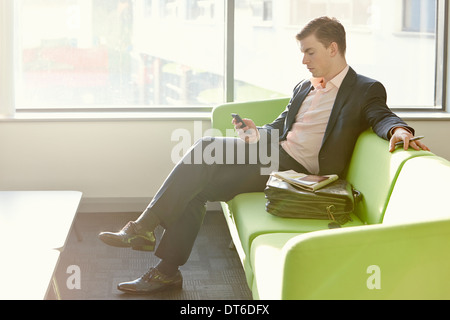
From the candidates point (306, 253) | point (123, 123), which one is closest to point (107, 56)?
point (123, 123)

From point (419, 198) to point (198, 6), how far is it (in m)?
2.69

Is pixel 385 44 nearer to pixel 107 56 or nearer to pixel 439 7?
pixel 439 7

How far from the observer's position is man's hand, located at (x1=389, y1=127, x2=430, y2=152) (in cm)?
266

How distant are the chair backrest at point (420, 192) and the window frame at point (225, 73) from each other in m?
2.19


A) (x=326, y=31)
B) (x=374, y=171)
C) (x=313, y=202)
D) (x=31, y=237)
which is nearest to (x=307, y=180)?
(x=313, y=202)

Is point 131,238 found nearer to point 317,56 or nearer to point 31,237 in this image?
point 31,237

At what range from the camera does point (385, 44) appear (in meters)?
4.68

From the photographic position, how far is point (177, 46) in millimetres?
4602

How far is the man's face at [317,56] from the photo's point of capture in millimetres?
3227

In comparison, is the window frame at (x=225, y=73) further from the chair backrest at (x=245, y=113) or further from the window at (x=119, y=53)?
the chair backrest at (x=245, y=113)

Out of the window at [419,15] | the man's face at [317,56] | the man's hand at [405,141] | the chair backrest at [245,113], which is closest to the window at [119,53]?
the chair backrest at [245,113]

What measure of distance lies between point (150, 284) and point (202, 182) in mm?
535
